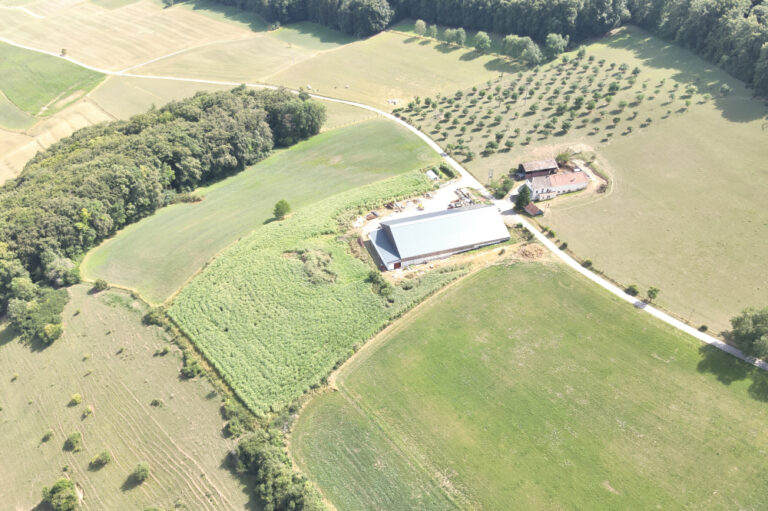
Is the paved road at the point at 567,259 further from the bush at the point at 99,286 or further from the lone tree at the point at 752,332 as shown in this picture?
the bush at the point at 99,286

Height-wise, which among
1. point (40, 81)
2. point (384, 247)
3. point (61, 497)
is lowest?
point (61, 497)

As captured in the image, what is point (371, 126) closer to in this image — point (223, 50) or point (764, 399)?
point (223, 50)

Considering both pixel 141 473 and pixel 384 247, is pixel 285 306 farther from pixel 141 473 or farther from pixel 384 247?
pixel 141 473

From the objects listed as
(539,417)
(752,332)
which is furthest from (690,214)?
(539,417)

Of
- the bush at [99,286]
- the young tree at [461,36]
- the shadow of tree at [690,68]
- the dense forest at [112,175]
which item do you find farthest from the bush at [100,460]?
the young tree at [461,36]

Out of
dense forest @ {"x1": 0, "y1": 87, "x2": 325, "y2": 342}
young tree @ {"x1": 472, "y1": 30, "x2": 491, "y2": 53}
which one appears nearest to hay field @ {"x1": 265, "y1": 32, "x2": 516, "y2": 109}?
young tree @ {"x1": 472, "y1": 30, "x2": 491, "y2": 53}

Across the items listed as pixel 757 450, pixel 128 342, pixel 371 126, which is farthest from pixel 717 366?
pixel 371 126
